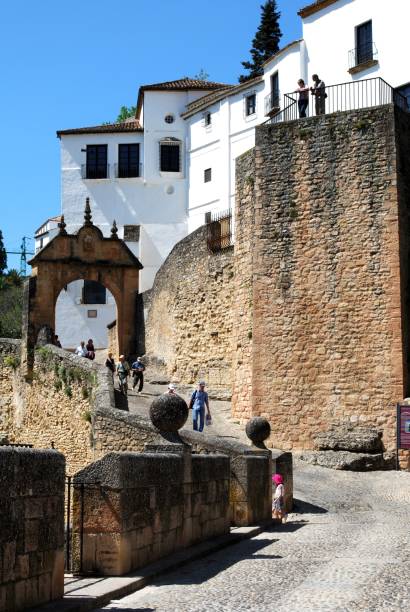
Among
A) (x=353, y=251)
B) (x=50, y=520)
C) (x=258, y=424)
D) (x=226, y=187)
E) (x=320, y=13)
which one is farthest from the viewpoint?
(x=226, y=187)

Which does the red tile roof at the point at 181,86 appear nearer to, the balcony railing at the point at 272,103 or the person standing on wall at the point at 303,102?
the balcony railing at the point at 272,103

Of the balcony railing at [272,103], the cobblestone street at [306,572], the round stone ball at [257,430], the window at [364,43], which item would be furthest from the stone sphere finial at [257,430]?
the balcony railing at [272,103]

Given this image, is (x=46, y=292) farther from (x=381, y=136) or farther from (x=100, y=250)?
(x=381, y=136)

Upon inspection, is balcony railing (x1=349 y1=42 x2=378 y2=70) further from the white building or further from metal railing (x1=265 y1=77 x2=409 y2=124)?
the white building

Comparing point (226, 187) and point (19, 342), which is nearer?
point (19, 342)

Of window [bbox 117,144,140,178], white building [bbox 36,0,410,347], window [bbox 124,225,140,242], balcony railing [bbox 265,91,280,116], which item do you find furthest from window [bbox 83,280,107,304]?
balcony railing [bbox 265,91,280,116]

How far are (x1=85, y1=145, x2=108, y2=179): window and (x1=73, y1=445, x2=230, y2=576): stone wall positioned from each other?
1509 inches

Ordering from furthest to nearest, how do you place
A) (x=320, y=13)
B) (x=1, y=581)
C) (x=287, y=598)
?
1. (x=320, y=13)
2. (x=287, y=598)
3. (x=1, y=581)

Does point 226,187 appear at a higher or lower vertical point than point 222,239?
higher

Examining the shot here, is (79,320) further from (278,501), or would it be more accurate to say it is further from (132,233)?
(278,501)

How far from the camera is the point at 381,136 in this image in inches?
947

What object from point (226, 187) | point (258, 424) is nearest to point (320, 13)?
point (226, 187)

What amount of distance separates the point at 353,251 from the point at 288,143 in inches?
128

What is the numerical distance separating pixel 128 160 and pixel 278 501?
3543 cm
